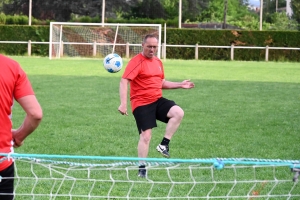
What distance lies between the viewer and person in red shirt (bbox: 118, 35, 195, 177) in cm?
841

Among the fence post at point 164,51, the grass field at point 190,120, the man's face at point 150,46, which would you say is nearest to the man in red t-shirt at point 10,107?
the man's face at point 150,46

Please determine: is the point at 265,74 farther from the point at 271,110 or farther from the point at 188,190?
the point at 188,190

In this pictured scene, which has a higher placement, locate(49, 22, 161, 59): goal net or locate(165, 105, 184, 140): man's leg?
locate(49, 22, 161, 59): goal net

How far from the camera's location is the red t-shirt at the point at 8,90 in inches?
166

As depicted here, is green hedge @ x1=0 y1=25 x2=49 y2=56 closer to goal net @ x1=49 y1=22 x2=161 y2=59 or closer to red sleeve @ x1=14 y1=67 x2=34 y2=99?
goal net @ x1=49 y1=22 x2=161 y2=59

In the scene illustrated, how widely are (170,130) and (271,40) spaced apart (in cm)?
3576

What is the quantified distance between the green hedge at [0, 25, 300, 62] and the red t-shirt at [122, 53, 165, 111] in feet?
112

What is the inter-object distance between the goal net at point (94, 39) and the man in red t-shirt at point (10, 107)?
33011mm

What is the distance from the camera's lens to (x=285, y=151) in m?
10.1

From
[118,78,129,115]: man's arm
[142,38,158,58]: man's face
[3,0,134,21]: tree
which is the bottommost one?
[118,78,129,115]: man's arm

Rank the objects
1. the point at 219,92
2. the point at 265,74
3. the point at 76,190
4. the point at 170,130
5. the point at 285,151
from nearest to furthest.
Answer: the point at 76,190 < the point at 170,130 < the point at 285,151 < the point at 219,92 < the point at 265,74

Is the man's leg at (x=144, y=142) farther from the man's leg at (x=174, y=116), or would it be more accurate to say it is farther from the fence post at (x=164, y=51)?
the fence post at (x=164, y=51)

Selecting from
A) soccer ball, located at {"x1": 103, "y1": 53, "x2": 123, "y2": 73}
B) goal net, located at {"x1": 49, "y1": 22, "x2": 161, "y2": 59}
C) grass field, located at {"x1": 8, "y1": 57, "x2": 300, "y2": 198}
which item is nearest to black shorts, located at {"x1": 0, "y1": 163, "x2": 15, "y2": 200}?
grass field, located at {"x1": 8, "y1": 57, "x2": 300, "y2": 198}

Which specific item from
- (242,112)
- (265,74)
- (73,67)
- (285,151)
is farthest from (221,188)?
(73,67)
